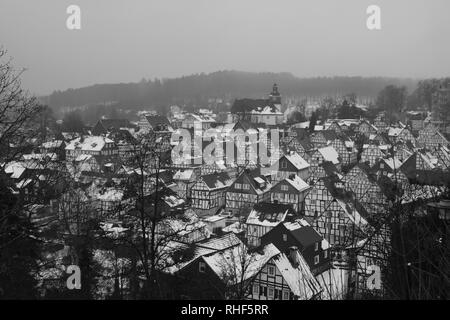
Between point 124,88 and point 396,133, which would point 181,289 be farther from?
point 124,88

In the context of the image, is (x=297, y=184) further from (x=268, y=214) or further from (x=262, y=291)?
(x=262, y=291)

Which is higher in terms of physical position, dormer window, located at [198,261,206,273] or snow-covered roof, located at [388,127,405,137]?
snow-covered roof, located at [388,127,405,137]

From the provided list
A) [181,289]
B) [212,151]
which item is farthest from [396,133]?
[181,289]

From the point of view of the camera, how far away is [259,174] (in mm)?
29766

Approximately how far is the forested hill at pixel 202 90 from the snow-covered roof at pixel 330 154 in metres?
83.2

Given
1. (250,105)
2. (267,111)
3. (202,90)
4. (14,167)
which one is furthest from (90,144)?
(202,90)

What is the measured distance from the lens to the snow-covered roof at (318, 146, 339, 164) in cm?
3500

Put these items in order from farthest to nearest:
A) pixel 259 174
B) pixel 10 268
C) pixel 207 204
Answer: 1. pixel 259 174
2. pixel 207 204
3. pixel 10 268

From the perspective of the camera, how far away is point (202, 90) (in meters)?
129

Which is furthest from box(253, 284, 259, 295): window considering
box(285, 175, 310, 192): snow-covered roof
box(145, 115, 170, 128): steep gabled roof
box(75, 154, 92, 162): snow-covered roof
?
box(145, 115, 170, 128): steep gabled roof

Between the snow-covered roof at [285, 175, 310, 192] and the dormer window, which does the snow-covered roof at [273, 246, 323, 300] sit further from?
the snow-covered roof at [285, 175, 310, 192]

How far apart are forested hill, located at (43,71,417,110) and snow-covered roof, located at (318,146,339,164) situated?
83201mm

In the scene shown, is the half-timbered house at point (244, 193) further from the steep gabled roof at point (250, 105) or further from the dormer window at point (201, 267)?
the steep gabled roof at point (250, 105)

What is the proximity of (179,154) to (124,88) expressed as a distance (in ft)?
323
